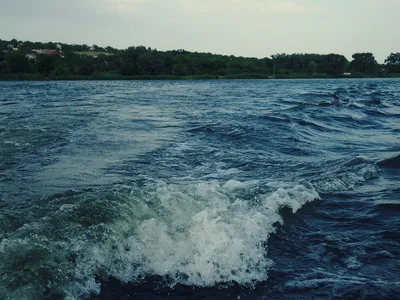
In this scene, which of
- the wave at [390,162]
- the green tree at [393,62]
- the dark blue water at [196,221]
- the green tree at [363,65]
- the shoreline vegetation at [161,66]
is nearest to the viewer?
the dark blue water at [196,221]

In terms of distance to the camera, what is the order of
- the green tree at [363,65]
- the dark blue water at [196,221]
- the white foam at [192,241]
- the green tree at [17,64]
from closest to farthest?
the dark blue water at [196,221] < the white foam at [192,241] < the green tree at [17,64] < the green tree at [363,65]

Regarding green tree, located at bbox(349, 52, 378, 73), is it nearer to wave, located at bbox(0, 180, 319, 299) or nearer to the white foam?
the white foam

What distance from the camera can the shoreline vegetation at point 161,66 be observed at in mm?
76188

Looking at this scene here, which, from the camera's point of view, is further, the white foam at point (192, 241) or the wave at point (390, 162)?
the wave at point (390, 162)

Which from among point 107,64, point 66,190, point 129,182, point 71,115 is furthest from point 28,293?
point 107,64

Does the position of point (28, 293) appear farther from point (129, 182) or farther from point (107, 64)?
point (107, 64)

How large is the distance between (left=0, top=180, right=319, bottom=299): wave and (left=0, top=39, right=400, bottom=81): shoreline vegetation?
69.5 metres

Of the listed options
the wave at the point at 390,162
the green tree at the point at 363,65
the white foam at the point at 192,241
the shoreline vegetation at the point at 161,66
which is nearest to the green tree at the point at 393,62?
the shoreline vegetation at the point at 161,66

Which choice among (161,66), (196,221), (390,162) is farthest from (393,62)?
(196,221)

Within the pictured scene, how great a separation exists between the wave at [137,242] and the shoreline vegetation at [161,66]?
69537mm

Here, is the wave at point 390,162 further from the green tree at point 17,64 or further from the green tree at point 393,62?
the green tree at point 393,62

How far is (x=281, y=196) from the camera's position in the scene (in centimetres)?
504

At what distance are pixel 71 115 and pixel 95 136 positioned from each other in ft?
17.0

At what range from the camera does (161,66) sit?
88062mm
